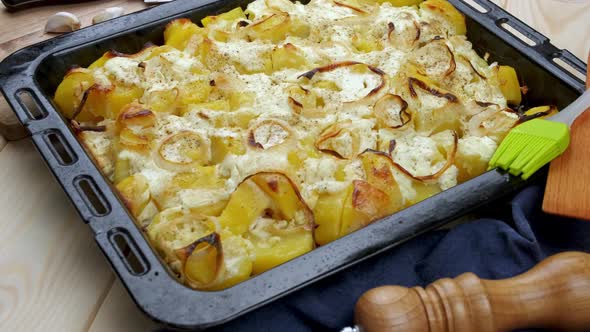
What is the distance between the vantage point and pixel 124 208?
109 centimetres

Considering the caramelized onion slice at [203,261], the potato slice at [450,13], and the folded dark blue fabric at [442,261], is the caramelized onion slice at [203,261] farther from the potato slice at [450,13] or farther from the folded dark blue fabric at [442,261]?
the potato slice at [450,13]

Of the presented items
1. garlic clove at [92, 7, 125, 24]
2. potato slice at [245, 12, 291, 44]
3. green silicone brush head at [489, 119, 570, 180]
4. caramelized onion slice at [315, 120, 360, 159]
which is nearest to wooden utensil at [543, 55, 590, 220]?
green silicone brush head at [489, 119, 570, 180]

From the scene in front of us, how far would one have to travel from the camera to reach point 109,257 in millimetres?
992

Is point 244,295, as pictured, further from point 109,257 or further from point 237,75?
point 237,75

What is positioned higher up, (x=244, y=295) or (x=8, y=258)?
(x=244, y=295)

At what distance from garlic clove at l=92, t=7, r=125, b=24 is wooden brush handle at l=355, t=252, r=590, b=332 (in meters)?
1.28

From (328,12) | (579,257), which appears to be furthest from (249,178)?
(328,12)

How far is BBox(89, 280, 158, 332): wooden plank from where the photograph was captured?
1078 mm

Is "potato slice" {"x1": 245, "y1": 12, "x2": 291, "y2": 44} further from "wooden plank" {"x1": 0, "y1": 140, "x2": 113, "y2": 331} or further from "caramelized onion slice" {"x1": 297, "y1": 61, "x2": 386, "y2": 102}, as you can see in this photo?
"wooden plank" {"x1": 0, "y1": 140, "x2": 113, "y2": 331}

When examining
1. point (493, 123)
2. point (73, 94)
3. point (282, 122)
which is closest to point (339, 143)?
point (282, 122)

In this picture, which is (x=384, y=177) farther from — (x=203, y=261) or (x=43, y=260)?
(x=43, y=260)

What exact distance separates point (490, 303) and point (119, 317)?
0.65 metres

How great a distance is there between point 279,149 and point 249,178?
132 millimetres

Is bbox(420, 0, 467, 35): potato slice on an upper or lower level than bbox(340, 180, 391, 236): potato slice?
upper
